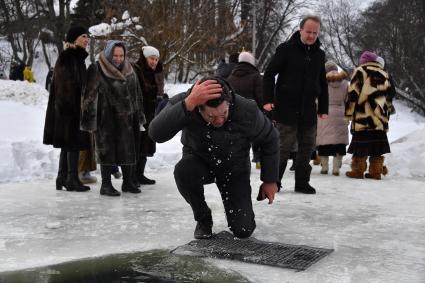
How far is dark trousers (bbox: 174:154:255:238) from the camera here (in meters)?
3.76

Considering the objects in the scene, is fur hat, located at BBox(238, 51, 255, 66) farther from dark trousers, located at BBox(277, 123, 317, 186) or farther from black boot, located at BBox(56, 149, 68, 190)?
black boot, located at BBox(56, 149, 68, 190)

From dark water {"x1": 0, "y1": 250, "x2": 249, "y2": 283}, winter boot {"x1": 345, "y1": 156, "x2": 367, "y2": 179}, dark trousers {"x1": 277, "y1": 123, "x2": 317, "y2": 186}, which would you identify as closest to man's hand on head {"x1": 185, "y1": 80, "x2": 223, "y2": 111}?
dark water {"x1": 0, "y1": 250, "x2": 249, "y2": 283}

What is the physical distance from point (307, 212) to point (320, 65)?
5.67ft

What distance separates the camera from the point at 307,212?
5016mm

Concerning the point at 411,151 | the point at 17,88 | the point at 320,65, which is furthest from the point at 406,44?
the point at 320,65

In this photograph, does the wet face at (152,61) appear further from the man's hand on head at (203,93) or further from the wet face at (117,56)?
the man's hand on head at (203,93)

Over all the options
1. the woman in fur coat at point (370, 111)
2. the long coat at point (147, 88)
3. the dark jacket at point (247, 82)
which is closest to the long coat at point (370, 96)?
the woman in fur coat at point (370, 111)

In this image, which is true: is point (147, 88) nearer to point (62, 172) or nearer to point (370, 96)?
point (62, 172)

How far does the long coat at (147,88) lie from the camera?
639cm

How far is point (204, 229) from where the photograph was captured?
394 cm

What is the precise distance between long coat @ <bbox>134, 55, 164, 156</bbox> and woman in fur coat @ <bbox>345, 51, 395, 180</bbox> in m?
2.52

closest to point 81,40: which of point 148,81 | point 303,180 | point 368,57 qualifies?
point 148,81

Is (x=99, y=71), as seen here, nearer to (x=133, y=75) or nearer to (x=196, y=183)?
(x=133, y=75)

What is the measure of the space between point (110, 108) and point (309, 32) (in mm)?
2111
